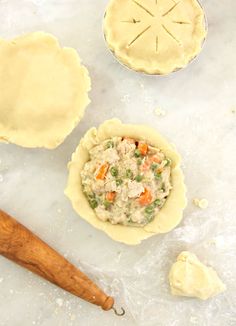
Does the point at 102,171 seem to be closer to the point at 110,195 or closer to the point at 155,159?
the point at 110,195

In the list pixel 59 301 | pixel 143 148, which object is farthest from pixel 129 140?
pixel 59 301

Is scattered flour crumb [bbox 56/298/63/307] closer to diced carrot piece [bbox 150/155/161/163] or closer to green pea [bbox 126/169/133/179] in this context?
green pea [bbox 126/169/133/179]

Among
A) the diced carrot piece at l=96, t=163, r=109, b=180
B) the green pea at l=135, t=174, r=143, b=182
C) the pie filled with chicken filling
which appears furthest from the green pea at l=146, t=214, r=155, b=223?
the diced carrot piece at l=96, t=163, r=109, b=180

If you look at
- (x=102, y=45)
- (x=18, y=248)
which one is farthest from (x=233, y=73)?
(x=18, y=248)

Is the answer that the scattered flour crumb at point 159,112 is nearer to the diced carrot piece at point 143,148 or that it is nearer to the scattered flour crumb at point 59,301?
the diced carrot piece at point 143,148

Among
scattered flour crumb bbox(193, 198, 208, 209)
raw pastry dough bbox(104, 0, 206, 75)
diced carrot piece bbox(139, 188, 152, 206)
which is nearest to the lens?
diced carrot piece bbox(139, 188, 152, 206)
